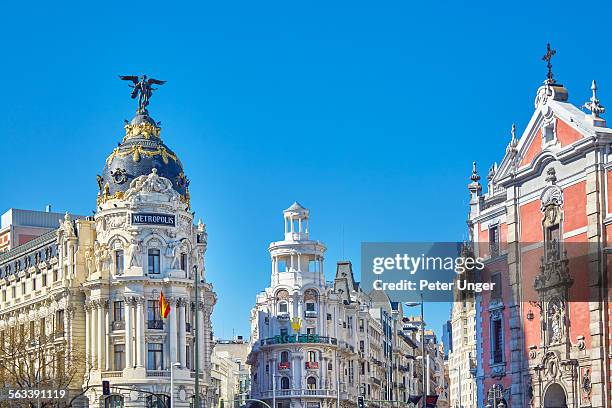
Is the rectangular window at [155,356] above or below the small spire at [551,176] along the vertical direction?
below

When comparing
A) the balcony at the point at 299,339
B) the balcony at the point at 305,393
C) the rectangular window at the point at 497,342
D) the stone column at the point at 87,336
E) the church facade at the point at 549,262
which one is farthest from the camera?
the balcony at the point at 299,339

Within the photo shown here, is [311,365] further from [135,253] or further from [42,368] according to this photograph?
[42,368]

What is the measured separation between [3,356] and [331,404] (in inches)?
1699

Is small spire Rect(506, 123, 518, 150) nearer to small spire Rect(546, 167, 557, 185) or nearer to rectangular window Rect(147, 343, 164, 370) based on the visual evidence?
small spire Rect(546, 167, 557, 185)

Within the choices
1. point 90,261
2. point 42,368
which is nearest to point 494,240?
point 42,368

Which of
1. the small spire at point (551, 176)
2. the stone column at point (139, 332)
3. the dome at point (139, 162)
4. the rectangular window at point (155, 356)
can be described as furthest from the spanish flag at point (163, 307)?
the small spire at point (551, 176)

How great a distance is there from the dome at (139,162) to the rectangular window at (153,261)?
211 inches

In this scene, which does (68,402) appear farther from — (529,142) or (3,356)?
(529,142)

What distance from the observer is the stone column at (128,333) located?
365ft

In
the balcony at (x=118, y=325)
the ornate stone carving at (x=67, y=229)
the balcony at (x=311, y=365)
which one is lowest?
the balcony at (x=311, y=365)

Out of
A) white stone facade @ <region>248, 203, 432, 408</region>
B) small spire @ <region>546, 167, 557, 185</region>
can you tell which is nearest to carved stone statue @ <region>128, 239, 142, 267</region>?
white stone facade @ <region>248, 203, 432, 408</region>

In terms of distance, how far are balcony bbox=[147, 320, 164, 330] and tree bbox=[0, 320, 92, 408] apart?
5816 millimetres

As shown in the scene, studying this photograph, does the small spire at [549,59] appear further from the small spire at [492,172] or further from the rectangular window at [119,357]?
the rectangular window at [119,357]

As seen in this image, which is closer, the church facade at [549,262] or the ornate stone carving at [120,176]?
the church facade at [549,262]
